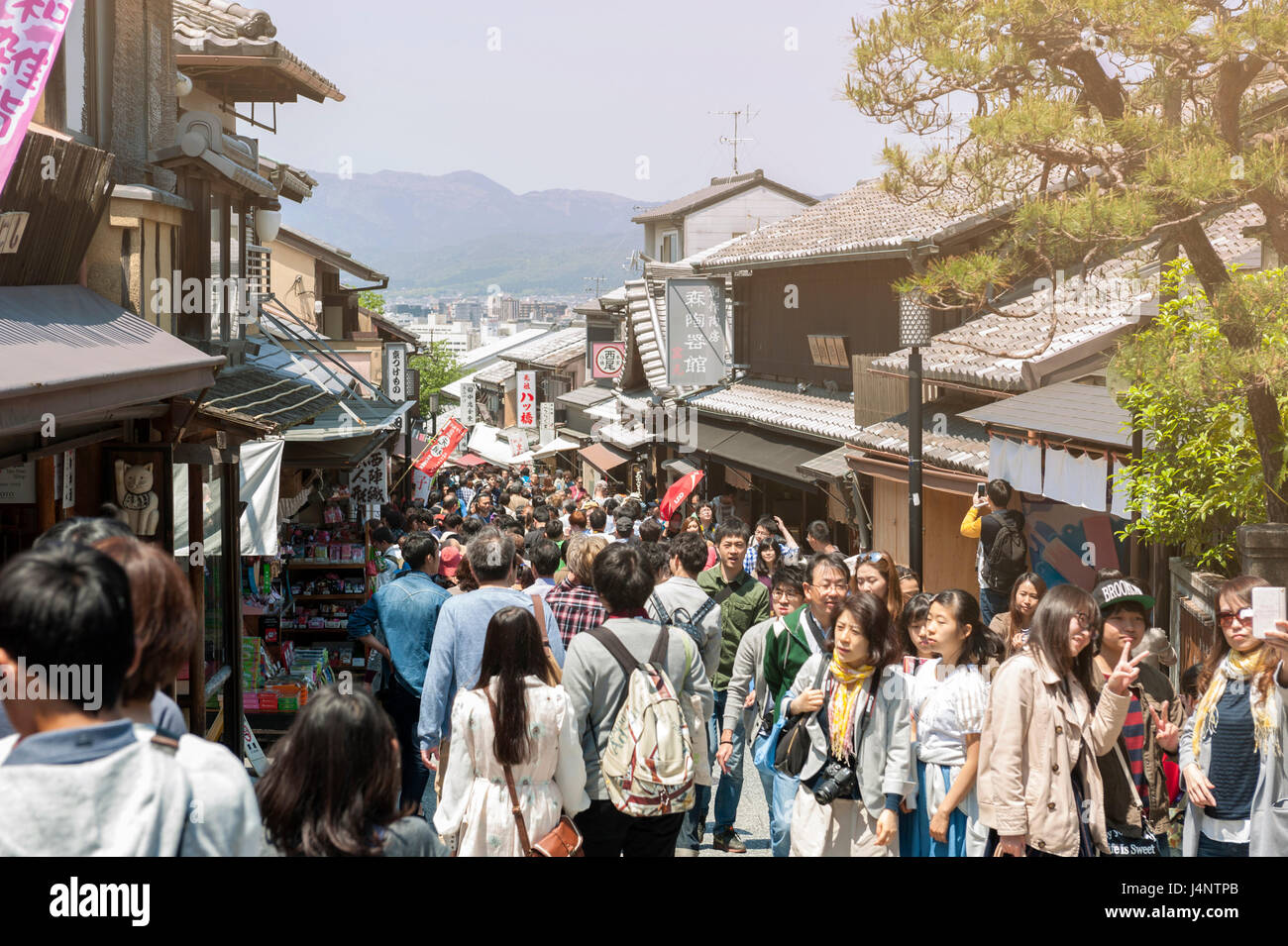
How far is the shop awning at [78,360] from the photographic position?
530cm

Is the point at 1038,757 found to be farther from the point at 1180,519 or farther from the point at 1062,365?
the point at 1062,365

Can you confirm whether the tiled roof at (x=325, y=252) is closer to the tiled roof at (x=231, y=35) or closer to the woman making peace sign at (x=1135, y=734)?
the tiled roof at (x=231, y=35)

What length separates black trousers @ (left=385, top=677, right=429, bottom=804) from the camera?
7.41 meters

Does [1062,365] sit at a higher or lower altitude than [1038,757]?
higher

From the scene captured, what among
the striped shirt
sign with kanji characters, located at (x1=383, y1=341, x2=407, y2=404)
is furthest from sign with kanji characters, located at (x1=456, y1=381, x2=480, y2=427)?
the striped shirt

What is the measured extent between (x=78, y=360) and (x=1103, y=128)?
598cm

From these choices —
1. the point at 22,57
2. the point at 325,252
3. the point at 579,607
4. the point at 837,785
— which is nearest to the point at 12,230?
the point at 22,57

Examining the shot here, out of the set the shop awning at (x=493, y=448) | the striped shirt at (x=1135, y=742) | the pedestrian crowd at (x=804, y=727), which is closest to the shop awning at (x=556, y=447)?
the shop awning at (x=493, y=448)

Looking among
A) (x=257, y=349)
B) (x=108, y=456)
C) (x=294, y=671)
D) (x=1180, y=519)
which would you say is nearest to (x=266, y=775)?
(x=108, y=456)

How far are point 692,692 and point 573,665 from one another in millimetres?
667

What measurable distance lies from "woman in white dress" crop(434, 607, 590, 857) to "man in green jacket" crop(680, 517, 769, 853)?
8.03ft

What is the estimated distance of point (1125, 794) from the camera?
4969 mm

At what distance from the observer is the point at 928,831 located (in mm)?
5637

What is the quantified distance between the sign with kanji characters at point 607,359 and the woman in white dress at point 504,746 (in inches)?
1317
